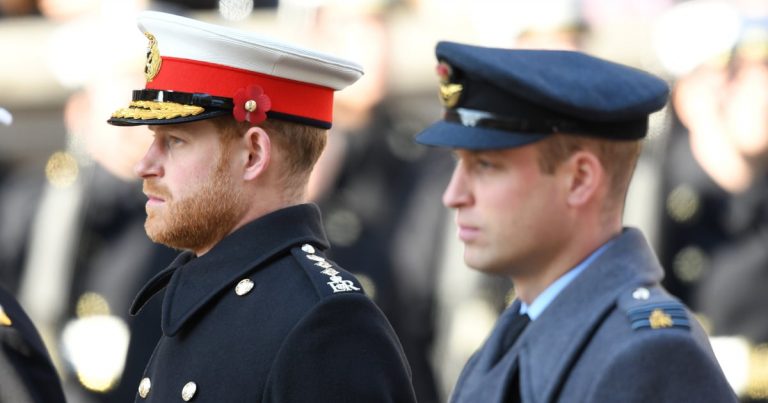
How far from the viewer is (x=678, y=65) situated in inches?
256

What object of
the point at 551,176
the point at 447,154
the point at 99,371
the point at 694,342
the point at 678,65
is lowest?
the point at 99,371

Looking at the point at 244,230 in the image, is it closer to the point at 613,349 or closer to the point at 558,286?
the point at 558,286

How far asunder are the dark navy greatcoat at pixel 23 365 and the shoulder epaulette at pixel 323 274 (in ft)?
1.96

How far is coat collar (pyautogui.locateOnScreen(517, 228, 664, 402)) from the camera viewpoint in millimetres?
2738

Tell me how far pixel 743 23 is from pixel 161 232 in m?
3.44

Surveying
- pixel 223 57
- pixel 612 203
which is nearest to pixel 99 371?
pixel 223 57

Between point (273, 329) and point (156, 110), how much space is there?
1.60 feet

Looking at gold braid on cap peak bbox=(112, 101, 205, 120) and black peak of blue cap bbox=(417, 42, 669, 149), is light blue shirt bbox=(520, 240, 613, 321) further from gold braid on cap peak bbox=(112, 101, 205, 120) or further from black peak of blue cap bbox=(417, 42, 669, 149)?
gold braid on cap peak bbox=(112, 101, 205, 120)

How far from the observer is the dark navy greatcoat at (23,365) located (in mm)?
3506

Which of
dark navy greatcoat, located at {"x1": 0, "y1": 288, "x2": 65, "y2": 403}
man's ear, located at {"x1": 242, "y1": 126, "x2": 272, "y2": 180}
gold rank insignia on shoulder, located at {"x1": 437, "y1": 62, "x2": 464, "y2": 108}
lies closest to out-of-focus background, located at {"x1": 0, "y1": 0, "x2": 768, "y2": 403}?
dark navy greatcoat, located at {"x1": 0, "y1": 288, "x2": 65, "y2": 403}

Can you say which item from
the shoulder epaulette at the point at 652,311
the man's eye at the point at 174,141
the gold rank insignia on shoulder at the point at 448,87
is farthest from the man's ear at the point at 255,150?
the shoulder epaulette at the point at 652,311

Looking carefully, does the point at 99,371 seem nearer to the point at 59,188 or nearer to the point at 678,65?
the point at 59,188

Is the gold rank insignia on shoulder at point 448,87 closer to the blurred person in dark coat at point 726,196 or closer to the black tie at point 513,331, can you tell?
the black tie at point 513,331

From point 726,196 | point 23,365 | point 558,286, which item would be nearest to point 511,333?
point 558,286
